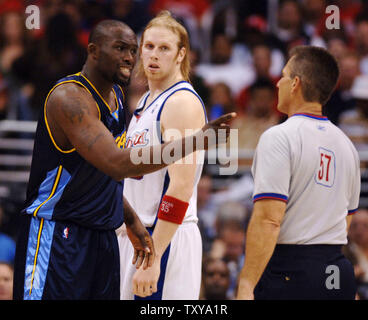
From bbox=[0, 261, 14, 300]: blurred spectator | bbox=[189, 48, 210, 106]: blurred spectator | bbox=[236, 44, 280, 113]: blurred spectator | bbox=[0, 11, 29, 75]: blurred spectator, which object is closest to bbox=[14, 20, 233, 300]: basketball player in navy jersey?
bbox=[0, 261, 14, 300]: blurred spectator

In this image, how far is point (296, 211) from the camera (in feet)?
11.1

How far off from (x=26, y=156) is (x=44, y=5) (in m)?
2.52

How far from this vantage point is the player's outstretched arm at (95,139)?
3100 millimetres

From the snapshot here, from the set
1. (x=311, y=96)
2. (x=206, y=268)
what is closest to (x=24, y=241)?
(x=311, y=96)

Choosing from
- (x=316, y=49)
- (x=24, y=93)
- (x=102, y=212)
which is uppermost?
(x=24, y=93)

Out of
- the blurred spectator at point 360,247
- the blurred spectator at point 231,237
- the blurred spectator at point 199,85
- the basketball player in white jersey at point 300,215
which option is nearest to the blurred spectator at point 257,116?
the blurred spectator at point 199,85

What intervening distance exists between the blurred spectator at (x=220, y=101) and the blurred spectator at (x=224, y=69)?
32 cm

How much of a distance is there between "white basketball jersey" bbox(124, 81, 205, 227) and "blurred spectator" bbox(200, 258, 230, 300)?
2.07 m

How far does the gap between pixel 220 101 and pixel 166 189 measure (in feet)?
14.1

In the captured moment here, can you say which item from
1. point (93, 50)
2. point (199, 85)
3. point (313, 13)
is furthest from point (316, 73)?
point (313, 13)

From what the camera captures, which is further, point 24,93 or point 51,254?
point 24,93

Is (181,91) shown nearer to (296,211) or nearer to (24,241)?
(296,211)

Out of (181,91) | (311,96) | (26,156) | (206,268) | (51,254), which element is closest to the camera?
(51,254)

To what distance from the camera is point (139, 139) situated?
388 cm
